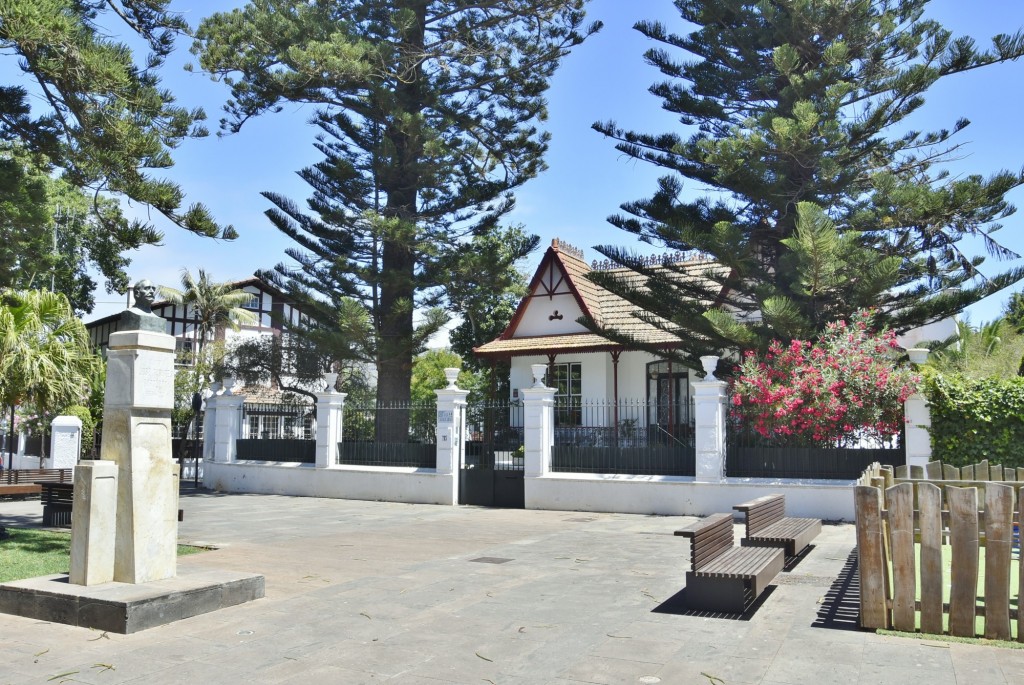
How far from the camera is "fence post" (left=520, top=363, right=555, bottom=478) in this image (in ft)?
53.6

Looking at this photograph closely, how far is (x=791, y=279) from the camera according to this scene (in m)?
18.3

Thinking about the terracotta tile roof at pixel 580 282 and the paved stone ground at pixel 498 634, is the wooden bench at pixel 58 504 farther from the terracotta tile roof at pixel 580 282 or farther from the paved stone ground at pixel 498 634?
the terracotta tile roof at pixel 580 282

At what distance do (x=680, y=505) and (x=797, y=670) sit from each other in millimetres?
9940

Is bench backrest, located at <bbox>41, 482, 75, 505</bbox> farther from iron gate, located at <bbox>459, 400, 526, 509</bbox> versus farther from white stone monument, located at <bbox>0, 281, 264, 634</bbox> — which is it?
iron gate, located at <bbox>459, 400, 526, 509</bbox>

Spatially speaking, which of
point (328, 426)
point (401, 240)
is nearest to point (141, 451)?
point (328, 426)

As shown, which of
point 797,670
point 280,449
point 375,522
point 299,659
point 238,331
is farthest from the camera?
point 238,331

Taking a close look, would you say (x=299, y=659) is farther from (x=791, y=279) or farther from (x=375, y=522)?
(x=791, y=279)

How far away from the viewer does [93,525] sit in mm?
6969

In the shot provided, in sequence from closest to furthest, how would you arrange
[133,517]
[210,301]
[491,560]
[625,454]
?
[133,517] < [491,560] < [625,454] < [210,301]

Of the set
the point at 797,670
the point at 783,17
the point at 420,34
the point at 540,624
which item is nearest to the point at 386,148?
the point at 420,34

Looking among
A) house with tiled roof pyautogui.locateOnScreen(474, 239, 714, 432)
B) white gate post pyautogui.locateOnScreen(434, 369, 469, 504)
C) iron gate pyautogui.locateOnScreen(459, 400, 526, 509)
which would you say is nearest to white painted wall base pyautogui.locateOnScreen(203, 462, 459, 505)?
white gate post pyautogui.locateOnScreen(434, 369, 469, 504)

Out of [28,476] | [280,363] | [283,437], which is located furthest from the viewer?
[280,363]

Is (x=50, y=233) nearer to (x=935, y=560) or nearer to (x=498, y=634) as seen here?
(x=498, y=634)

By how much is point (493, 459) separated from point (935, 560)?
1204 centimetres
